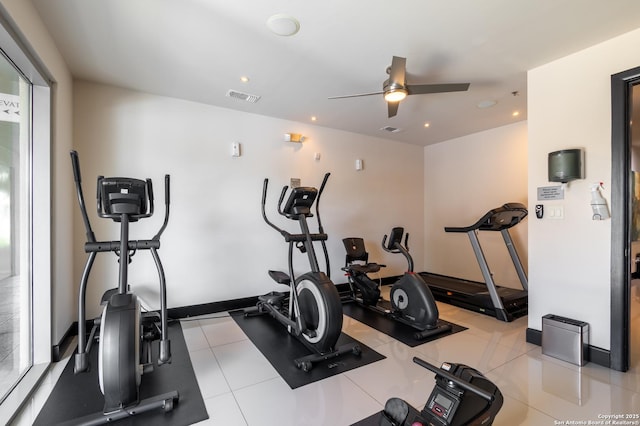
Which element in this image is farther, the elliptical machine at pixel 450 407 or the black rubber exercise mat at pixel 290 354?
the black rubber exercise mat at pixel 290 354

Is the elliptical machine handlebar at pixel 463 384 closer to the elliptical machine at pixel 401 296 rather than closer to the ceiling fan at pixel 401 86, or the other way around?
the elliptical machine at pixel 401 296

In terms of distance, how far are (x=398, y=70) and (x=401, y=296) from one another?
2546mm

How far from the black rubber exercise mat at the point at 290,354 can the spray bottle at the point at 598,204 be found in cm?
229

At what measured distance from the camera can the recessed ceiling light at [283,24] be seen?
2191 millimetres

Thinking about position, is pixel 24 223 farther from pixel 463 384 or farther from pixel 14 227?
pixel 463 384

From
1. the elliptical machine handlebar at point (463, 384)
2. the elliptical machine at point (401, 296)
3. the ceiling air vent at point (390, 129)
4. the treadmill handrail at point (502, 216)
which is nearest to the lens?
the elliptical machine handlebar at point (463, 384)

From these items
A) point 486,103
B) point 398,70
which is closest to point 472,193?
point 486,103

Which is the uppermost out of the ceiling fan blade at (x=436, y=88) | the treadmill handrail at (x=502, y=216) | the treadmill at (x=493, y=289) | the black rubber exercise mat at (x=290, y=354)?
the ceiling fan blade at (x=436, y=88)

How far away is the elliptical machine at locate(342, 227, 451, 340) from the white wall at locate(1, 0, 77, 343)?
3.32m

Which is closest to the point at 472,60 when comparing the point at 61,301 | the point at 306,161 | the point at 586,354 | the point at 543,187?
the point at 543,187

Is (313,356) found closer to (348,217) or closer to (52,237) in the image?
(52,237)

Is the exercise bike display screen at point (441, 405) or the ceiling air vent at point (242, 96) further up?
the ceiling air vent at point (242, 96)

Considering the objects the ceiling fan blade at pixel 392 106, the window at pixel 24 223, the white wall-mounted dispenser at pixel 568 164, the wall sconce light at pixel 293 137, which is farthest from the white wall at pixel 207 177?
the white wall-mounted dispenser at pixel 568 164

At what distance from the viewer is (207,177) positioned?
3.90m
